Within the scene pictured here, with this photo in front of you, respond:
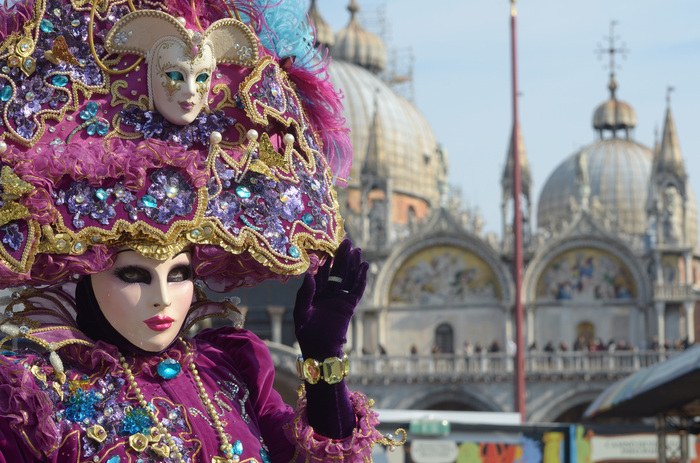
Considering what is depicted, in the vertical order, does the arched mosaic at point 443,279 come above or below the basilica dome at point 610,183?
below

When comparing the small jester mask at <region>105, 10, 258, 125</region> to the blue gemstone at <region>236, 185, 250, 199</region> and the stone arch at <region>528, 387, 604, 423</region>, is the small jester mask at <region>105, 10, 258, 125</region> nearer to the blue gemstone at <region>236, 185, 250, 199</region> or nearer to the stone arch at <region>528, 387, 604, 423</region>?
the blue gemstone at <region>236, 185, 250, 199</region>

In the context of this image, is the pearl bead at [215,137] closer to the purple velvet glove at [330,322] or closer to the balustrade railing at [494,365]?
the purple velvet glove at [330,322]

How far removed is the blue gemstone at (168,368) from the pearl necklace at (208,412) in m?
0.08

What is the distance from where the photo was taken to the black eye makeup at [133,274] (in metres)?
3.45

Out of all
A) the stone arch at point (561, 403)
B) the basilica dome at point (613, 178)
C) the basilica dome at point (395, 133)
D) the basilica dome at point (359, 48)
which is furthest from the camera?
the basilica dome at point (359, 48)

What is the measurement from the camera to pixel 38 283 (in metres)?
3.46

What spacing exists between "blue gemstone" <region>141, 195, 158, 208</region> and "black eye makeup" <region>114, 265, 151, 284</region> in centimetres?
19

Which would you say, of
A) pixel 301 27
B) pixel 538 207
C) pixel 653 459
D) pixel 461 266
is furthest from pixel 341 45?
pixel 301 27

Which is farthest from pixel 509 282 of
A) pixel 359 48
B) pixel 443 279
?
pixel 359 48

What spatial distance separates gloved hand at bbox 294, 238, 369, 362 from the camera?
349 cm

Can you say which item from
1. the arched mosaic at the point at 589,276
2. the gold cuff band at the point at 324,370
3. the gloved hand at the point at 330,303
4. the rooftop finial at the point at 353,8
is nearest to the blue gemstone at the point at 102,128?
the gloved hand at the point at 330,303

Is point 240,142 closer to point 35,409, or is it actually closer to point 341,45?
point 35,409

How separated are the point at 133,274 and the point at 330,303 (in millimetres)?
537

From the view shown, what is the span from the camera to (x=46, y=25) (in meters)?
3.48
